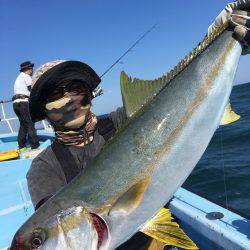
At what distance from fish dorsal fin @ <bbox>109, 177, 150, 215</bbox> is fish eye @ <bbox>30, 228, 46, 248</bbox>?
0.47 m

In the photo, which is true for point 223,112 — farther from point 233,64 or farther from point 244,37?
point 244,37

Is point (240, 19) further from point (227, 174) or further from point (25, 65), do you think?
point (25, 65)

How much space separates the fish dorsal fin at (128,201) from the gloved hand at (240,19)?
1384 millimetres

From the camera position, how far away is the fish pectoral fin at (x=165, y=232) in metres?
2.45

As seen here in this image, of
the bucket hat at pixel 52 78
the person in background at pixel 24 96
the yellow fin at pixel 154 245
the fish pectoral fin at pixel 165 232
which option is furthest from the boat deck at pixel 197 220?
the person in background at pixel 24 96

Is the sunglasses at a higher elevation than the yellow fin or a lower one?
higher

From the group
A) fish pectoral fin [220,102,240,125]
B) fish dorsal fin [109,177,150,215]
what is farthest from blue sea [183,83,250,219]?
fish dorsal fin [109,177,150,215]

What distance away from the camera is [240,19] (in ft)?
8.72

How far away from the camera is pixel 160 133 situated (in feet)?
8.33

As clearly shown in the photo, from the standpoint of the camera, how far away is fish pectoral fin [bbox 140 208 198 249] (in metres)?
2.45

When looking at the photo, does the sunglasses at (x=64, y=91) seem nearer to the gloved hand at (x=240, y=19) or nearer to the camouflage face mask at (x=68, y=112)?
the camouflage face mask at (x=68, y=112)

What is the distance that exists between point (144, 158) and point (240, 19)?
4.18ft

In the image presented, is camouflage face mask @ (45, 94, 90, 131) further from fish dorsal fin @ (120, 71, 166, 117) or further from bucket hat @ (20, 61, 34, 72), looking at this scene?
bucket hat @ (20, 61, 34, 72)

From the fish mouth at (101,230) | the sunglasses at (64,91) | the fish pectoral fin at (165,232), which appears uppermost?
the sunglasses at (64,91)
